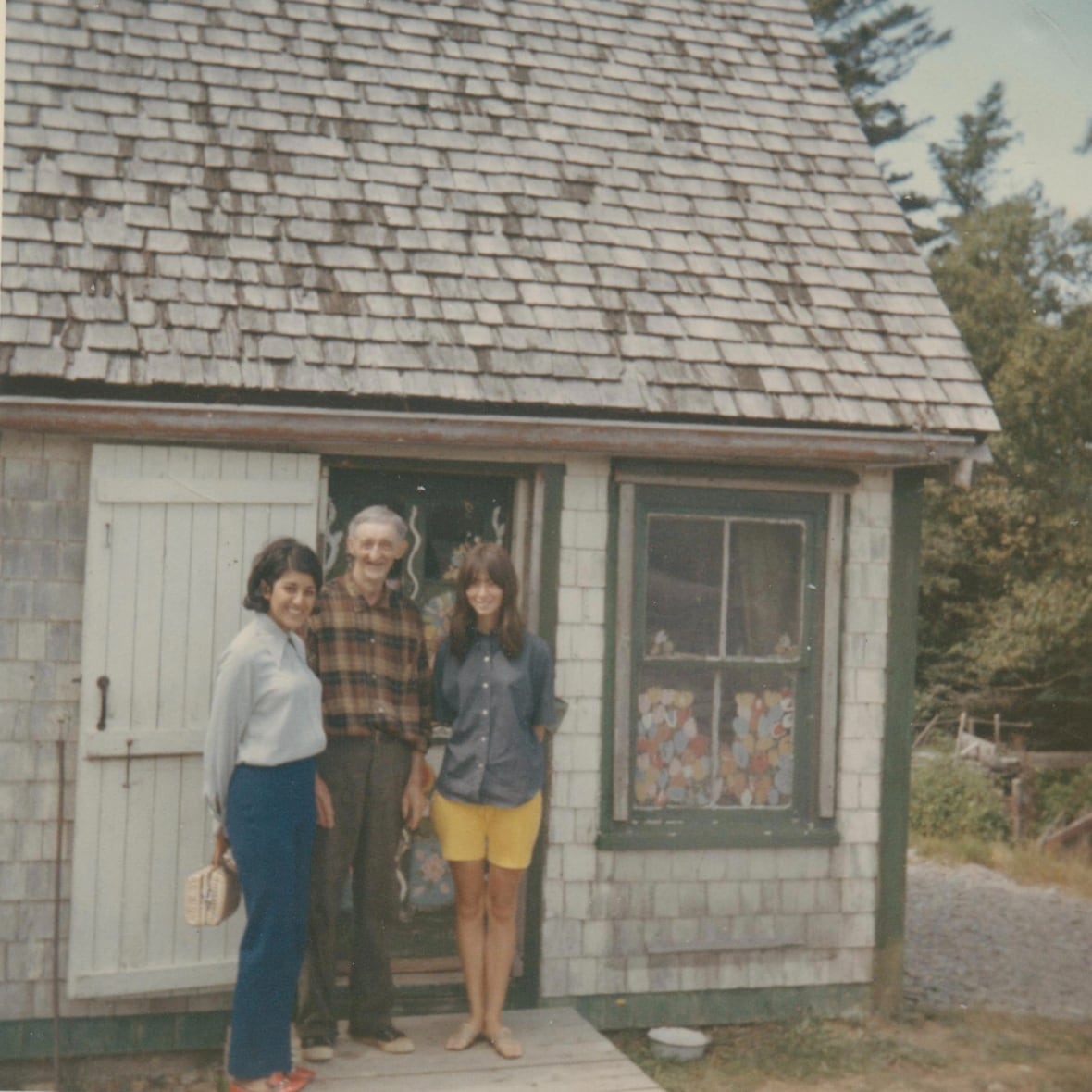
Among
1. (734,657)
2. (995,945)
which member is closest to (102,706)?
(734,657)

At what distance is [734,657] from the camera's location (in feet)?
21.2

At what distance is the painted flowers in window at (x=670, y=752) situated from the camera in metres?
6.36

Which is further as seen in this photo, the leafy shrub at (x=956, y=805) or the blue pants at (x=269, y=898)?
the leafy shrub at (x=956, y=805)

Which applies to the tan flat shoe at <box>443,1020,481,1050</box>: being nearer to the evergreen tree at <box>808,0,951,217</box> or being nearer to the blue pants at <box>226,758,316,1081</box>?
the blue pants at <box>226,758,316,1081</box>

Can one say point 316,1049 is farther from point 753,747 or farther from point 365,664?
point 753,747

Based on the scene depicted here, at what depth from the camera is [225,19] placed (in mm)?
6898

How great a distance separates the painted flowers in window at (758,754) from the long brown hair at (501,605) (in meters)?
1.74

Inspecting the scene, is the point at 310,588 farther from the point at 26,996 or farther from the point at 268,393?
the point at 26,996

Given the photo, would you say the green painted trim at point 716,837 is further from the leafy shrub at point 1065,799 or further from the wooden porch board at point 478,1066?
the leafy shrub at point 1065,799

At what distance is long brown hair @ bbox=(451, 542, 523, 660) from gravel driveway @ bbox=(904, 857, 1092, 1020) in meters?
3.57

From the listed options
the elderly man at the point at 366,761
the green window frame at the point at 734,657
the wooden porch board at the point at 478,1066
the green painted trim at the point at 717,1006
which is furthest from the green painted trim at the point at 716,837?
the elderly man at the point at 366,761

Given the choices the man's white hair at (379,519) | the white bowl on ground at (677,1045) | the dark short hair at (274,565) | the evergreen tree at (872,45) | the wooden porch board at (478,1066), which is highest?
the evergreen tree at (872,45)

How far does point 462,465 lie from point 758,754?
1.96 m

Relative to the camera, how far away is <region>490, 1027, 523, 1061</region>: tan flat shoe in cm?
516
